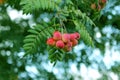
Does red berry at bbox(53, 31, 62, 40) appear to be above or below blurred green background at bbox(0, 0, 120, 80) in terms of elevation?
below

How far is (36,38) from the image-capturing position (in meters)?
1.65

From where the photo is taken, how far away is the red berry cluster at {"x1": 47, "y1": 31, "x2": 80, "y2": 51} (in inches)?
62.1

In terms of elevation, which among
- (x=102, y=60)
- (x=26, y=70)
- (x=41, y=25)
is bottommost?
(x=41, y=25)

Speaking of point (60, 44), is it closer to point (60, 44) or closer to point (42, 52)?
point (60, 44)

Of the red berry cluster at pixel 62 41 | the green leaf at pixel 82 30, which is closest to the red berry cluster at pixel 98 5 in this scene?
the green leaf at pixel 82 30

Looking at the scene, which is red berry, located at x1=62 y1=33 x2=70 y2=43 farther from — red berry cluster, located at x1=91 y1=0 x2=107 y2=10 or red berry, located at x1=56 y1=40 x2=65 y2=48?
red berry cluster, located at x1=91 y1=0 x2=107 y2=10

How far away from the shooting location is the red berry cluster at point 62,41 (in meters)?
1.58

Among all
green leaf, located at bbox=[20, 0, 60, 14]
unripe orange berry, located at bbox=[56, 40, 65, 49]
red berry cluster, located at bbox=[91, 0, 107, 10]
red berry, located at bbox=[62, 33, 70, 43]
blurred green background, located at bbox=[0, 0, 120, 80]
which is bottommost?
unripe orange berry, located at bbox=[56, 40, 65, 49]

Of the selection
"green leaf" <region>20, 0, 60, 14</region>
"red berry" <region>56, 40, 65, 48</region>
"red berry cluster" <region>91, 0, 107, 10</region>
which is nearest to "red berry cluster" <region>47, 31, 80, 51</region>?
"red berry" <region>56, 40, 65, 48</region>

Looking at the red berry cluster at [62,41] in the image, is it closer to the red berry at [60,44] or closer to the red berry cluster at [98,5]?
the red berry at [60,44]

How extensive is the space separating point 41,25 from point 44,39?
65 mm

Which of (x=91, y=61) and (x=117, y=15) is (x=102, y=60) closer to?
(x=91, y=61)

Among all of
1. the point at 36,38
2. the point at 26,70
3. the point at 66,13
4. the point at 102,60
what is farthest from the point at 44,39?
the point at 102,60

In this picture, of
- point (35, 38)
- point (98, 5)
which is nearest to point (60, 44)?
point (35, 38)
